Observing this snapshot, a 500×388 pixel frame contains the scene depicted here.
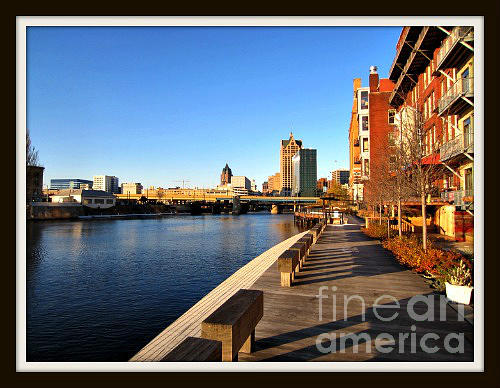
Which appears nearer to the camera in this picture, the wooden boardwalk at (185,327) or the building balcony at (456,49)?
the wooden boardwalk at (185,327)

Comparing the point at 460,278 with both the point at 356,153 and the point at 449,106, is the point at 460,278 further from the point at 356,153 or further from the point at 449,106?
the point at 356,153

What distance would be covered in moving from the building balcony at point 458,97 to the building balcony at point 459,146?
2.06 meters

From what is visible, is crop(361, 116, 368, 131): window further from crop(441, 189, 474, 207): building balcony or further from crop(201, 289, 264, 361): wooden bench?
crop(201, 289, 264, 361): wooden bench

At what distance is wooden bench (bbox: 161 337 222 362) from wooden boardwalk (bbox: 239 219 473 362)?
178cm

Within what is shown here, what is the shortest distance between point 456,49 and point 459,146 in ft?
21.5

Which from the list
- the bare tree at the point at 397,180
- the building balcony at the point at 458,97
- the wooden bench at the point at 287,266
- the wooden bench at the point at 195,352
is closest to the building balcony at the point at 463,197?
the bare tree at the point at 397,180

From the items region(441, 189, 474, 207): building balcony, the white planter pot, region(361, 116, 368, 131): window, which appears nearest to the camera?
the white planter pot

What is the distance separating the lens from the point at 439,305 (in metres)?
8.34

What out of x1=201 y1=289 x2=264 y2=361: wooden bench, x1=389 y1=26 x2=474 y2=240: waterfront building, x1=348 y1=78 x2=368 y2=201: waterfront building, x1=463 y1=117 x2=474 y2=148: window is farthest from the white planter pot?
x1=348 y1=78 x2=368 y2=201: waterfront building

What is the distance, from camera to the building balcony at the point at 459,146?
803 inches

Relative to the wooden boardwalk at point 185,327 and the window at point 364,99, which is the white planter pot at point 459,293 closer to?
the wooden boardwalk at point 185,327

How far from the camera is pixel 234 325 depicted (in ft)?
15.6

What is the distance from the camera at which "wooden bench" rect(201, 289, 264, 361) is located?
468cm
